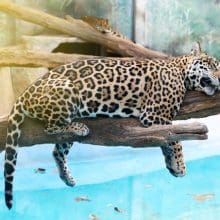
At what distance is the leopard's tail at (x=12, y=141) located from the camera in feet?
6.21

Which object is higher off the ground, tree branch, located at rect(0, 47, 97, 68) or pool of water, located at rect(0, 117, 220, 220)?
tree branch, located at rect(0, 47, 97, 68)

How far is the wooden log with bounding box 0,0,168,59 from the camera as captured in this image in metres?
1.87

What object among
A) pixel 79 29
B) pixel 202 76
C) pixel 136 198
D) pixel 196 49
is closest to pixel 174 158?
pixel 136 198

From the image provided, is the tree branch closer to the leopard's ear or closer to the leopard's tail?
the leopard's tail

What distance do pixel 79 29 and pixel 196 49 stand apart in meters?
0.49

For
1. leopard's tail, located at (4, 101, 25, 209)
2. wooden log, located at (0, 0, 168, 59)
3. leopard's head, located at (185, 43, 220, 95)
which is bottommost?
leopard's tail, located at (4, 101, 25, 209)

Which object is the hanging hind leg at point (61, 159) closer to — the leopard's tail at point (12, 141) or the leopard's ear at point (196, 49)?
the leopard's tail at point (12, 141)

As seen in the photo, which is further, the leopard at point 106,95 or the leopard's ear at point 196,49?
the leopard's ear at point 196,49

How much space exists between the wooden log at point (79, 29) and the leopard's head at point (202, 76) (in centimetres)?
12

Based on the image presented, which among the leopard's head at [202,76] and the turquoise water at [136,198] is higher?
the leopard's head at [202,76]

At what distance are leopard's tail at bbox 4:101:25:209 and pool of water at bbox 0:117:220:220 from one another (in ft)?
0.09

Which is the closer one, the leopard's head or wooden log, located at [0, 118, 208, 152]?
wooden log, located at [0, 118, 208, 152]

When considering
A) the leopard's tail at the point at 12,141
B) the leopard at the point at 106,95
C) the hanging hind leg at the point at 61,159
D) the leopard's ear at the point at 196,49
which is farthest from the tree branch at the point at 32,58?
the leopard's ear at the point at 196,49

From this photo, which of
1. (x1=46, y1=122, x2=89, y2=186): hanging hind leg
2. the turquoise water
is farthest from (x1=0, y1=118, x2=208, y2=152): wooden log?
the turquoise water
